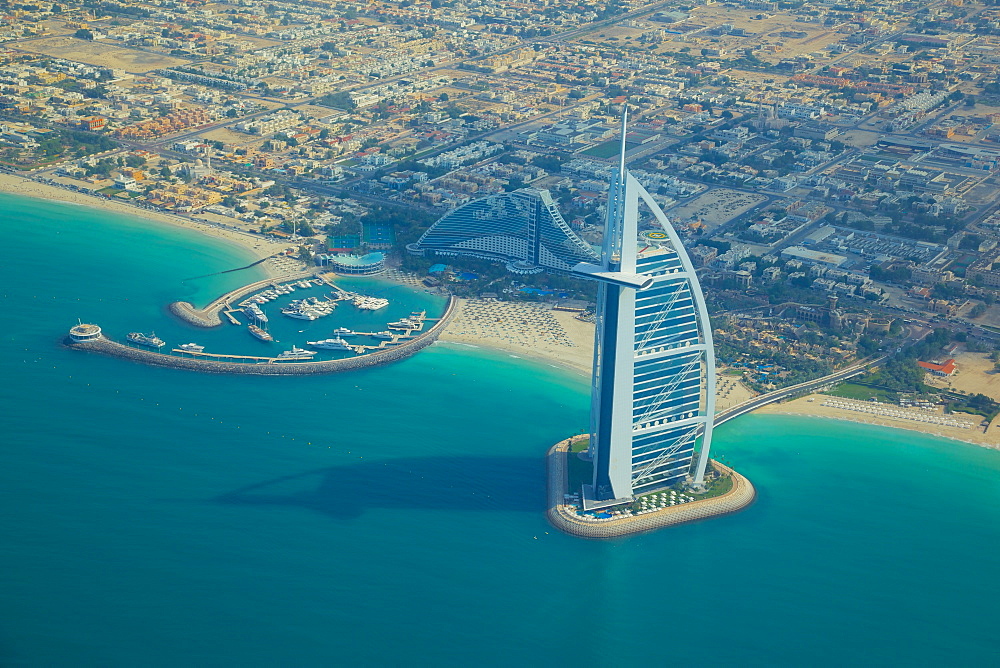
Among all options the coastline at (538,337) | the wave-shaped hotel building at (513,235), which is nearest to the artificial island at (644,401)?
the coastline at (538,337)

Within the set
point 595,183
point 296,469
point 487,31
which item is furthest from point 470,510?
point 487,31

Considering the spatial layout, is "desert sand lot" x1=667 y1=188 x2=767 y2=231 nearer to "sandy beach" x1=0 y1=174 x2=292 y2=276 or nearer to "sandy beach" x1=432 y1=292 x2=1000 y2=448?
"sandy beach" x1=432 y1=292 x2=1000 y2=448

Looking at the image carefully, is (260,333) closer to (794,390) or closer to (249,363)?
(249,363)

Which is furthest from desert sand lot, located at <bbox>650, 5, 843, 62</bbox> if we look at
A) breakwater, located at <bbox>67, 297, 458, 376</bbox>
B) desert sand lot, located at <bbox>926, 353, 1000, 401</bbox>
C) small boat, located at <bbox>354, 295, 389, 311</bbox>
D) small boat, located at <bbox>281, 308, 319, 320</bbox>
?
breakwater, located at <bbox>67, 297, 458, 376</bbox>

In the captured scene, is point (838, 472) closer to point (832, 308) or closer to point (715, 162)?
point (832, 308)

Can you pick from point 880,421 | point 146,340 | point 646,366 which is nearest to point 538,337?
point 646,366

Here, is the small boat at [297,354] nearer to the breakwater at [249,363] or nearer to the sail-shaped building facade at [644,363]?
the breakwater at [249,363]

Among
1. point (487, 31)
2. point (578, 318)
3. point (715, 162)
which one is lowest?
point (578, 318)
